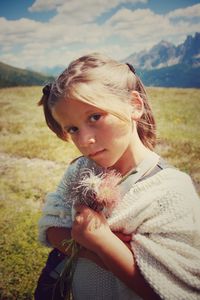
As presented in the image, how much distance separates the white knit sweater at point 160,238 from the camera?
5.74 feet

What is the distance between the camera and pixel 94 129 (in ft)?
6.80

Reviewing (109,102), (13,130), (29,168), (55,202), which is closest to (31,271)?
(55,202)

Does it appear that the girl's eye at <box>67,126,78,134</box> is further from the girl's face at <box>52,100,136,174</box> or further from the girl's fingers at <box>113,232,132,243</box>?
the girl's fingers at <box>113,232,132,243</box>

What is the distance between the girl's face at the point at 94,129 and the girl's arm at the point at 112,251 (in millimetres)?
444

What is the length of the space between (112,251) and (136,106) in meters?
1.13

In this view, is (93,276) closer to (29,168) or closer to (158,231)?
(158,231)

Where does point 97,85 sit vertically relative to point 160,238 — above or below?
above

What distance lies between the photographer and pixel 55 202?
2.51 metres

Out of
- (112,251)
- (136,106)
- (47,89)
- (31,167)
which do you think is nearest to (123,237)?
(112,251)

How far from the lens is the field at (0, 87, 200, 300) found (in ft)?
15.0

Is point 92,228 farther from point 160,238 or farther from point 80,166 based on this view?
point 80,166

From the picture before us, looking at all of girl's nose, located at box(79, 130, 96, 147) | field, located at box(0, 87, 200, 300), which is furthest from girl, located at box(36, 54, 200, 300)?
field, located at box(0, 87, 200, 300)

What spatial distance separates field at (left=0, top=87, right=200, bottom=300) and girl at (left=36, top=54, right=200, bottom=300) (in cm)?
176

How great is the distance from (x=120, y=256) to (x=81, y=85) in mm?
1176
